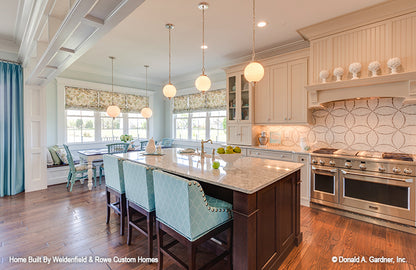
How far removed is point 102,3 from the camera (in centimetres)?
155

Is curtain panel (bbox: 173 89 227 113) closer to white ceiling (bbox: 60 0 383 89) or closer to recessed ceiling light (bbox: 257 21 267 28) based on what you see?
white ceiling (bbox: 60 0 383 89)

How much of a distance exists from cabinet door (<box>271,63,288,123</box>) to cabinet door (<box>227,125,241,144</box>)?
79cm

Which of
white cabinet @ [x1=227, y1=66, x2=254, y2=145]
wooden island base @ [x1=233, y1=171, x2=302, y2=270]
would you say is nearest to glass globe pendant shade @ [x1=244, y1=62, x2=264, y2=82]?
wooden island base @ [x1=233, y1=171, x2=302, y2=270]

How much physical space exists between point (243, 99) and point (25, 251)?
13.5 ft

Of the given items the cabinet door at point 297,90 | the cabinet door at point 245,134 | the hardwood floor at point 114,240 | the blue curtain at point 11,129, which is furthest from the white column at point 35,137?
the cabinet door at point 297,90

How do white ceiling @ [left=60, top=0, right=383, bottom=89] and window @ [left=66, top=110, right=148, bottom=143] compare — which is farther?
window @ [left=66, top=110, right=148, bottom=143]

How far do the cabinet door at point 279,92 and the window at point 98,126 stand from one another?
4.53 meters

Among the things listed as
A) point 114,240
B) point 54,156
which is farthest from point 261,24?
point 54,156

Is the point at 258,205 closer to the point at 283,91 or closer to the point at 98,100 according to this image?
the point at 283,91

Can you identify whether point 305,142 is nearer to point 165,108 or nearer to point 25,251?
point 25,251

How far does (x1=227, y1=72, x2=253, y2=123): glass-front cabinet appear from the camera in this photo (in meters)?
4.23

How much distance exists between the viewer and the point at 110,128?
19.4 feet

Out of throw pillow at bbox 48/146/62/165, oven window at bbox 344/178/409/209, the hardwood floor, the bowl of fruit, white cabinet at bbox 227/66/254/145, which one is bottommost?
the hardwood floor

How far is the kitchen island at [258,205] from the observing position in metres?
1.54
